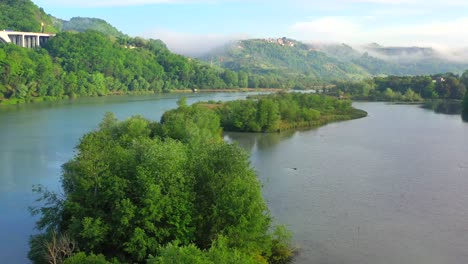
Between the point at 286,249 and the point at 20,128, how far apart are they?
22.6 meters

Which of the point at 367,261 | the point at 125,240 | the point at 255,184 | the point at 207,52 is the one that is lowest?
the point at 367,261

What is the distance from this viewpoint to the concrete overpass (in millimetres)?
69312

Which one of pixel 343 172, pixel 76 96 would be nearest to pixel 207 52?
pixel 76 96

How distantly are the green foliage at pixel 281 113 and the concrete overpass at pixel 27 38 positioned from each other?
45.5 metres

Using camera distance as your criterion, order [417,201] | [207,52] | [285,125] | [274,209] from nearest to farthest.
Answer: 1. [274,209]
2. [417,201]
3. [285,125]
4. [207,52]

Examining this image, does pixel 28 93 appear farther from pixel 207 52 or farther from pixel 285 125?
pixel 207 52

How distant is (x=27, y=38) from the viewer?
73.2m

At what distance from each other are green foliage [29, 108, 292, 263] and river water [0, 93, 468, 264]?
5.94ft

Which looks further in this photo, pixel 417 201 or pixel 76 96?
pixel 76 96

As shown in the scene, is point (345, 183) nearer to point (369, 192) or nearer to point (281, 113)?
point (369, 192)

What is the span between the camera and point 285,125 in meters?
32.6

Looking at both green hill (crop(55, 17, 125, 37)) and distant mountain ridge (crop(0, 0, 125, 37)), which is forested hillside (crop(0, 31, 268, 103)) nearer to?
distant mountain ridge (crop(0, 0, 125, 37))

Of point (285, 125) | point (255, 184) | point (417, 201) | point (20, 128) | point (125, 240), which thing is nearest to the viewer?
point (125, 240)

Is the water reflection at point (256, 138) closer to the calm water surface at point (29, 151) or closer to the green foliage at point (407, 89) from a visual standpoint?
the calm water surface at point (29, 151)
